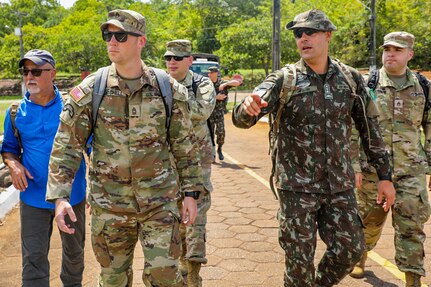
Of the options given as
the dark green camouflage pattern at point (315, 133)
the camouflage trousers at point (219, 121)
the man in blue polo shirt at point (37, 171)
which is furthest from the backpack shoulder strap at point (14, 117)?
the camouflage trousers at point (219, 121)

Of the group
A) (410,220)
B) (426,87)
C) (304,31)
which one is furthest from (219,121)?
(304,31)

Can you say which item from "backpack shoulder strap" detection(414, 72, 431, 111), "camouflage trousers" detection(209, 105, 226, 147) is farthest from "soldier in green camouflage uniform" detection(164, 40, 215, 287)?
"camouflage trousers" detection(209, 105, 226, 147)

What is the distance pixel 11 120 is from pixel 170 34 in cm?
4459

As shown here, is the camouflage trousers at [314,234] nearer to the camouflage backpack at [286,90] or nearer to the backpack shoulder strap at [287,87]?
the camouflage backpack at [286,90]

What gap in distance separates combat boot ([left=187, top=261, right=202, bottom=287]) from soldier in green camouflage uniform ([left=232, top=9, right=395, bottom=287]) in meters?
0.99

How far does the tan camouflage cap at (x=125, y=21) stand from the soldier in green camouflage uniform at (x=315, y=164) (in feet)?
2.90

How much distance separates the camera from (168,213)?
292 cm

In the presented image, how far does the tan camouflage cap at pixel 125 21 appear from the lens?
2.85 metres

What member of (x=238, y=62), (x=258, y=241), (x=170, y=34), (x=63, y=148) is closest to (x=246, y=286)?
(x=258, y=241)

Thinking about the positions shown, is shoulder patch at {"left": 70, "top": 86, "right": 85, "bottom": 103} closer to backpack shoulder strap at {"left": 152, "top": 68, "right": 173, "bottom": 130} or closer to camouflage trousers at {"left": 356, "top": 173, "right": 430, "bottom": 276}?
backpack shoulder strap at {"left": 152, "top": 68, "right": 173, "bottom": 130}

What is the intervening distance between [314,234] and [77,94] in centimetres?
175

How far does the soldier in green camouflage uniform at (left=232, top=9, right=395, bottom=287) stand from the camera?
3.21 m

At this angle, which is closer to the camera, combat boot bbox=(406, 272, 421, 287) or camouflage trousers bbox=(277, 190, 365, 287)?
camouflage trousers bbox=(277, 190, 365, 287)

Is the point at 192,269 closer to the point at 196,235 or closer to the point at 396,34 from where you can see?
the point at 196,235
